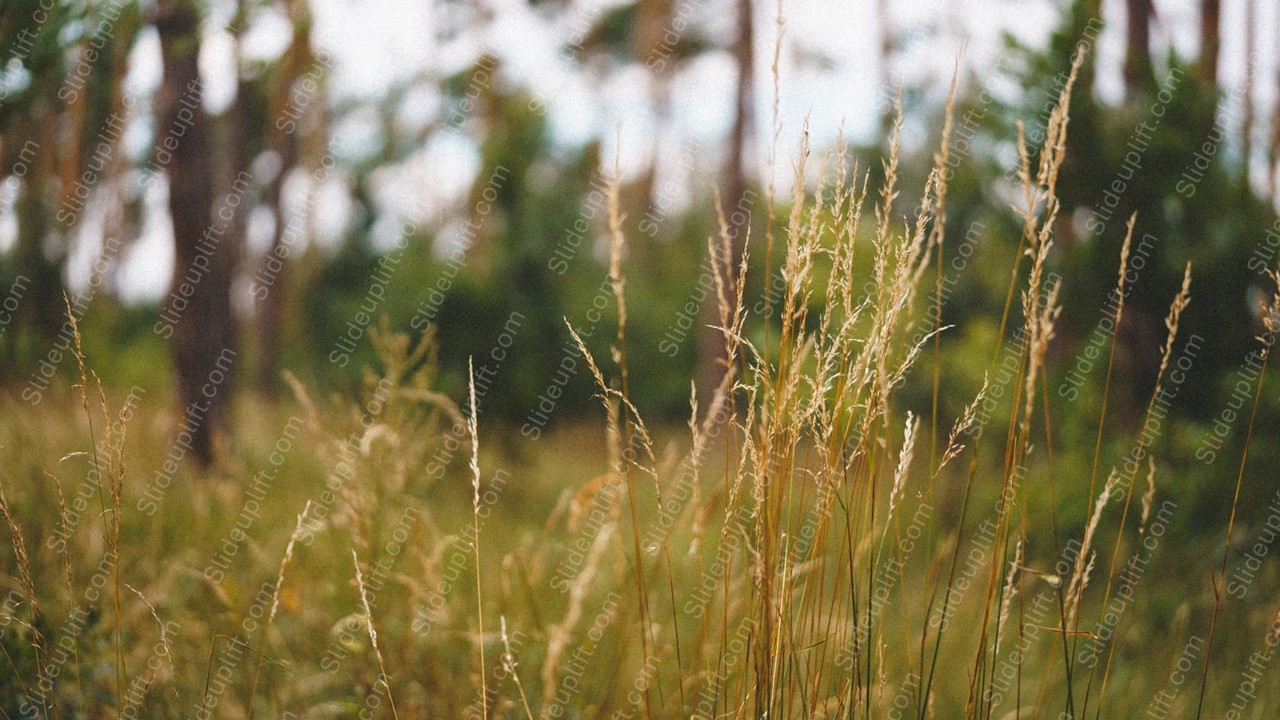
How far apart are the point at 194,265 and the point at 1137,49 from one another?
18.1 ft

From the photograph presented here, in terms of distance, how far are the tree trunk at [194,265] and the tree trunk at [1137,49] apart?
5154mm

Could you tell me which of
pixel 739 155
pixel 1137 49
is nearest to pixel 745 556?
pixel 1137 49

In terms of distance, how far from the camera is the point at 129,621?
2211mm

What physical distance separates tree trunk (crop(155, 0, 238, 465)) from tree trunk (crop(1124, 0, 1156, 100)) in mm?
5154

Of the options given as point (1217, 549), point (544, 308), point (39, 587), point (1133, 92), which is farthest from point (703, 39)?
point (39, 587)

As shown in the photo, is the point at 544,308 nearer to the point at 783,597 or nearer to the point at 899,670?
the point at 899,670

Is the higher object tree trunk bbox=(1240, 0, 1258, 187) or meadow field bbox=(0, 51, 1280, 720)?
tree trunk bbox=(1240, 0, 1258, 187)

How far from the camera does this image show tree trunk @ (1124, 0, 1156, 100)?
3.61 meters

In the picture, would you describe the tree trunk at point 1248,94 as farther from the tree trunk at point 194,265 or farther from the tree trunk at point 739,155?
the tree trunk at point 194,265

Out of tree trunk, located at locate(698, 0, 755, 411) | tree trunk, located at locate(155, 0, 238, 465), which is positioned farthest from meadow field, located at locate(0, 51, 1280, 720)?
tree trunk, located at locate(698, 0, 755, 411)

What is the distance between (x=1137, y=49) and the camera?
12.6ft

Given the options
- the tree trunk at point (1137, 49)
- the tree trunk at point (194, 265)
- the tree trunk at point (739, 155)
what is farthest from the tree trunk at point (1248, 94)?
the tree trunk at point (194, 265)

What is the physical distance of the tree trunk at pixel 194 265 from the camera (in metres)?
4.50

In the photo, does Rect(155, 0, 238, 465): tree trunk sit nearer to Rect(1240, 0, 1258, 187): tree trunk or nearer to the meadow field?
the meadow field
